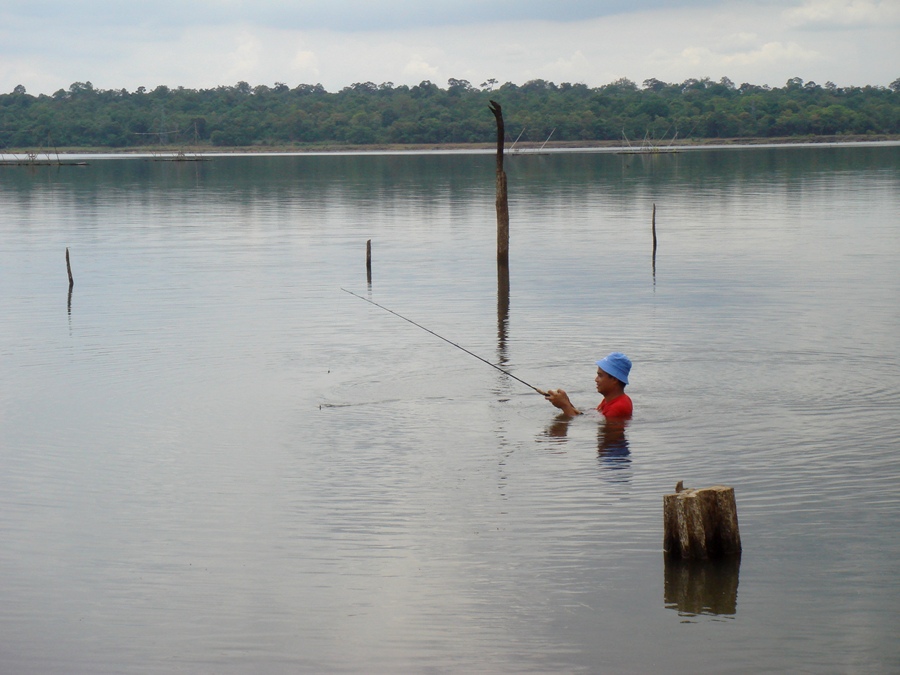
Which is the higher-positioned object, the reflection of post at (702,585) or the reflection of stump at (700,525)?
the reflection of stump at (700,525)

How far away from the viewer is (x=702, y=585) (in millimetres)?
10523

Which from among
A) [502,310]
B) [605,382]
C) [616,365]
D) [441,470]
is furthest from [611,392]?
[502,310]

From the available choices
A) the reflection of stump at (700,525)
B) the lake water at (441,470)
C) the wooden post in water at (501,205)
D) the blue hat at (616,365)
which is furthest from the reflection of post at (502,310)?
the reflection of stump at (700,525)

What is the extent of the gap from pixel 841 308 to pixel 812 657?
19227 mm

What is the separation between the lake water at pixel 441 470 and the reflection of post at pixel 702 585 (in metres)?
0.04

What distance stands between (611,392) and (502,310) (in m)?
12.2

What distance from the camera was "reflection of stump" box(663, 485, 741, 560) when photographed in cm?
1070

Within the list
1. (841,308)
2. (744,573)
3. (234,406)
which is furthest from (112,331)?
(744,573)

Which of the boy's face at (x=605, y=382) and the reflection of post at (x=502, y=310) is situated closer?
the boy's face at (x=605, y=382)

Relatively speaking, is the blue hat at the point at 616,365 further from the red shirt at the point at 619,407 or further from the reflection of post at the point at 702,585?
the reflection of post at the point at 702,585

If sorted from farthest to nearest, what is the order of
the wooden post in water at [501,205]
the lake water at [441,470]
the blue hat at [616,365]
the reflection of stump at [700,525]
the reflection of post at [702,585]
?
the wooden post in water at [501,205], the blue hat at [616,365], the reflection of stump at [700,525], the reflection of post at [702,585], the lake water at [441,470]

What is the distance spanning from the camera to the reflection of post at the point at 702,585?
1012cm

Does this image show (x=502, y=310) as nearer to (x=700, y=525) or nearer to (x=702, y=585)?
(x=700, y=525)

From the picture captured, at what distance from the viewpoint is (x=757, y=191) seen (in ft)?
245
